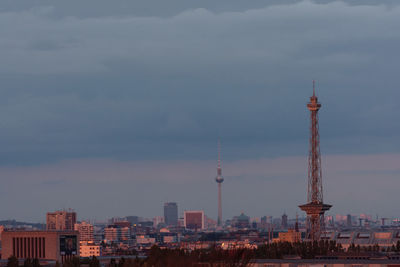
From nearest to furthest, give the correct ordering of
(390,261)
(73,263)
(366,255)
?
1. (390,261)
2. (73,263)
3. (366,255)

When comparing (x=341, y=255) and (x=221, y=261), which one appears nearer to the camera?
(x=221, y=261)

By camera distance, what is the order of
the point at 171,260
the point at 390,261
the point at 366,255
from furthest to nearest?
the point at 366,255
the point at 390,261
the point at 171,260

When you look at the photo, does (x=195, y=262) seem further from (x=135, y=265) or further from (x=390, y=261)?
(x=390, y=261)

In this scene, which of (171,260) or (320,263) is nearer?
(171,260)

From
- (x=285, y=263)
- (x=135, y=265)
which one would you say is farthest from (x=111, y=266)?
(x=135, y=265)

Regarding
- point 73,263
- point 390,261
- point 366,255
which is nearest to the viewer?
point 390,261

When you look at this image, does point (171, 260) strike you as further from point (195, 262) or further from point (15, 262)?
point (15, 262)

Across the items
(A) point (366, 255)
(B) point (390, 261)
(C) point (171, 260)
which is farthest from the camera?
(A) point (366, 255)

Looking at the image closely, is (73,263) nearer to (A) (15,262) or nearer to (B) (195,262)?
(A) (15,262)

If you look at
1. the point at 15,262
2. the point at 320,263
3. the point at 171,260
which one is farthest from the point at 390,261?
the point at 15,262
